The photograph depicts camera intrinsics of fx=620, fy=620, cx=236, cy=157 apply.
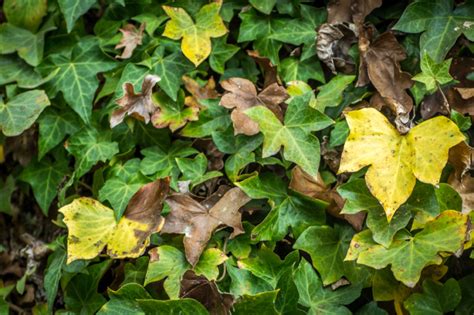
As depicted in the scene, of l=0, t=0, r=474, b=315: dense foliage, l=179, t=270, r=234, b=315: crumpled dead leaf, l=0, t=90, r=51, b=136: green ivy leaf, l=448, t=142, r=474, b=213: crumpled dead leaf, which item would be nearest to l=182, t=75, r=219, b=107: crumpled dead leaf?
l=0, t=0, r=474, b=315: dense foliage

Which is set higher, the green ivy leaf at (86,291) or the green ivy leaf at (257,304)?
the green ivy leaf at (257,304)

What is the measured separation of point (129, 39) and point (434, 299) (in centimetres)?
97

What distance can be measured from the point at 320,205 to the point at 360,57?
0.39m

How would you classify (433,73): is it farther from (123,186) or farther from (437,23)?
(123,186)

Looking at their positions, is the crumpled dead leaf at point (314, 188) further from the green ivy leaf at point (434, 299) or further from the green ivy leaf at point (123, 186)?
the green ivy leaf at point (123, 186)

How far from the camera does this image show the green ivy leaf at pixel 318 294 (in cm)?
129

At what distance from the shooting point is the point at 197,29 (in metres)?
1.56

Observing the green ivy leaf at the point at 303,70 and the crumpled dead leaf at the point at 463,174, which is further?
the green ivy leaf at the point at 303,70

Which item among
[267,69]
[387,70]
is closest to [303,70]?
[267,69]

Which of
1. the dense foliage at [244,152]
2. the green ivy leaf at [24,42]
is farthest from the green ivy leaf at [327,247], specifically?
the green ivy leaf at [24,42]

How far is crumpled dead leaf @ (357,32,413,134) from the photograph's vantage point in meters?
1.43

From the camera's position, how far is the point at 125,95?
4.78ft

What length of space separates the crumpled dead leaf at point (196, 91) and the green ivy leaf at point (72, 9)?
32 cm

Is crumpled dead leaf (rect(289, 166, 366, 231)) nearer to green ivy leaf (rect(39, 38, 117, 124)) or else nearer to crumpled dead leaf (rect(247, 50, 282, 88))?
crumpled dead leaf (rect(247, 50, 282, 88))
